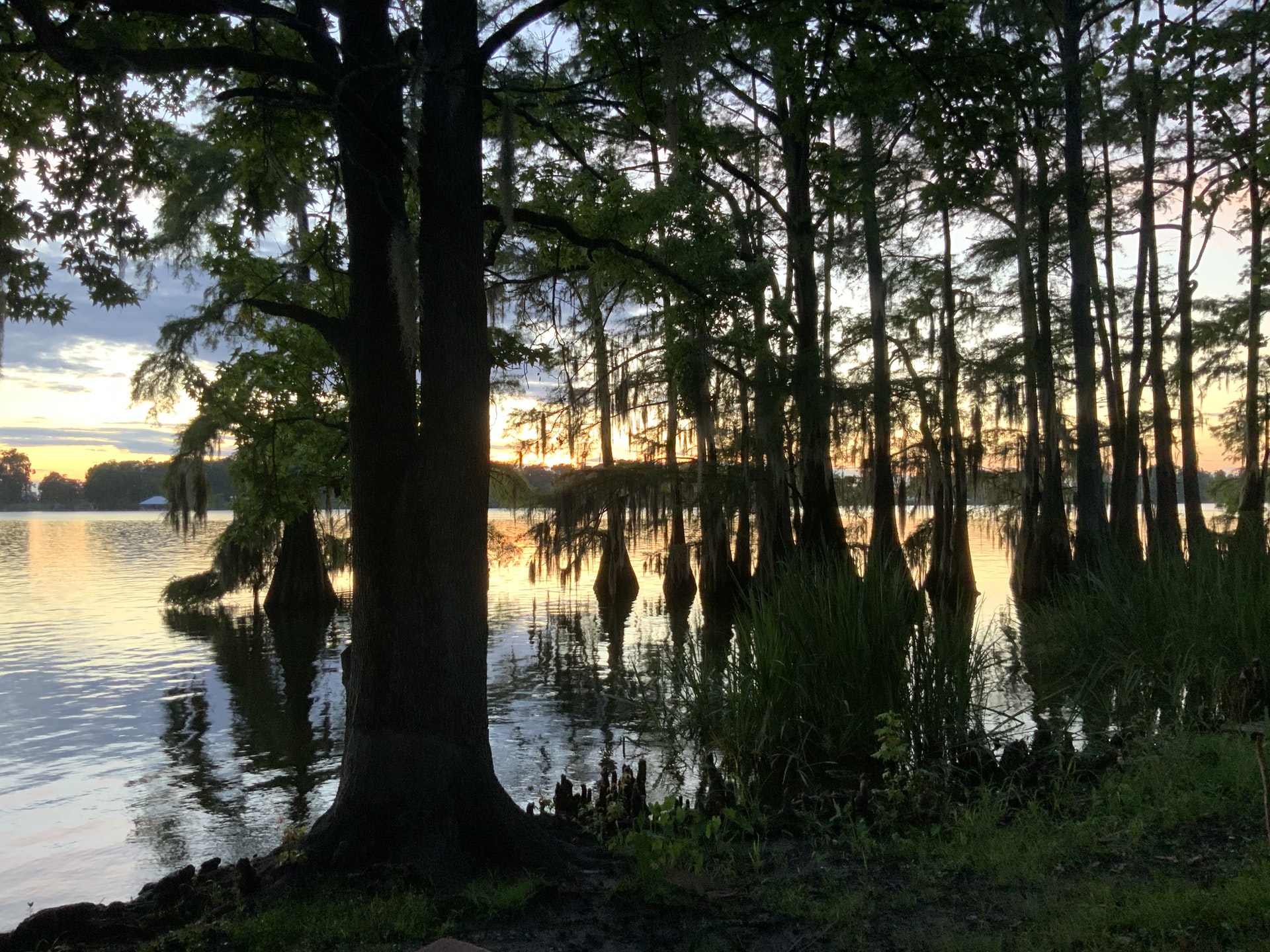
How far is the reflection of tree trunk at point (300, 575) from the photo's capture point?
21.6 m

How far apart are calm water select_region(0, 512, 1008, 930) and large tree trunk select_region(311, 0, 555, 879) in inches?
119

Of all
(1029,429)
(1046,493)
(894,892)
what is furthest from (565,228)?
(1029,429)

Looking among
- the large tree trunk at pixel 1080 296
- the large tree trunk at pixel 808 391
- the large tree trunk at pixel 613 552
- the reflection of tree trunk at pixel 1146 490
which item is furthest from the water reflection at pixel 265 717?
the reflection of tree trunk at pixel 1146 490

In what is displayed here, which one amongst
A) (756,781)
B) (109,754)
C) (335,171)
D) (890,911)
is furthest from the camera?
(109,754)

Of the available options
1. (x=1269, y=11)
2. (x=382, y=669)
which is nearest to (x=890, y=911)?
(x=382, y=669)

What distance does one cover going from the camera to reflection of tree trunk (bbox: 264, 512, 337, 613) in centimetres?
2156

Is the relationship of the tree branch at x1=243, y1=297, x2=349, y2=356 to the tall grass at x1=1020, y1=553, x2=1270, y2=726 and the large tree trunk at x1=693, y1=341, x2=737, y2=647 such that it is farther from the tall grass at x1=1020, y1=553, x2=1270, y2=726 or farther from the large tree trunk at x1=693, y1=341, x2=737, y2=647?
the large tree trunk at x1=693, y1=341, x2=737, y2=647

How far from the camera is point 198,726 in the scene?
11.2 meters

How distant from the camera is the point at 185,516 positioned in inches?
737

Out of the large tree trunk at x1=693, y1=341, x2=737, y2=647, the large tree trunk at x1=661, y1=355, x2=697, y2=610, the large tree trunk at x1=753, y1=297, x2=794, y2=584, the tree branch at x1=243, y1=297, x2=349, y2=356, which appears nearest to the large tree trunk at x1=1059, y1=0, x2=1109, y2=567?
the large tree trunk at x1=753, y1=297, x2=794, y2=584

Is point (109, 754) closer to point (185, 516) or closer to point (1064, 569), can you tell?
point (185, 516)

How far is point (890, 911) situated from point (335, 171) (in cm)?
525

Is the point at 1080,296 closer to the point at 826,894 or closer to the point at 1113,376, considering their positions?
the point at 1113,376

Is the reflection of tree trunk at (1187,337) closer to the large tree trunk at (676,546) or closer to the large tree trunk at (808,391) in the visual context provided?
the large tree trunk at (808,391)
